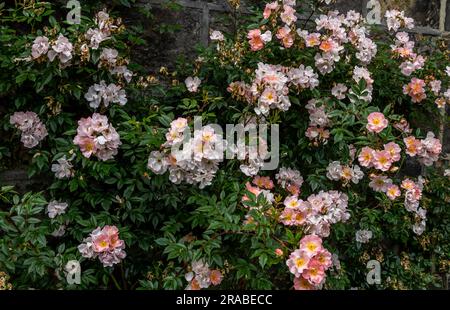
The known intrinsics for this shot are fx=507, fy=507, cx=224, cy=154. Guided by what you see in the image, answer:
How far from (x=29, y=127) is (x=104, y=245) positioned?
2.06 feet

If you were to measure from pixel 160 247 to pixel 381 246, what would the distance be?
1.38 m

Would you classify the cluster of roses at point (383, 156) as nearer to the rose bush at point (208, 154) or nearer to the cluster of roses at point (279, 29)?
the rose bush at point (208, 154)

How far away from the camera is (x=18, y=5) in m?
2.23

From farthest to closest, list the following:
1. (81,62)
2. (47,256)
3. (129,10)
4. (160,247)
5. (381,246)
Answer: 1. (381,246)
2. (129,10)
3. (160,247)
4. (81,62)
5. (47,256)

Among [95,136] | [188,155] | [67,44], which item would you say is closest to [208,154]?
[188,155]

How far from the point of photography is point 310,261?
1.73m

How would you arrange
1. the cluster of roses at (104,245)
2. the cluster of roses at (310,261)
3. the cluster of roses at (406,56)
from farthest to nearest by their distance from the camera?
the cluster of roses at (406,56) → the cluster of roses at (104,245) → the cluster of roses at (310,261)

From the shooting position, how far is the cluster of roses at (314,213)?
6.30ft

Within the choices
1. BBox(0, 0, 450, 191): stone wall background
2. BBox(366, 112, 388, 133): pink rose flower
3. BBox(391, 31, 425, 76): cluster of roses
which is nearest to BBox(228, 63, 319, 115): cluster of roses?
BBox(366, 112, 388, 133): pink rose flower

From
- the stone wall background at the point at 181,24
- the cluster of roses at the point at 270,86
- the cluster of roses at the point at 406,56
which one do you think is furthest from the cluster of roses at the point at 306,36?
the cluster of roses at the point at 406,56

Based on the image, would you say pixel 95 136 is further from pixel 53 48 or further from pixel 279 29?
pixel 279 29

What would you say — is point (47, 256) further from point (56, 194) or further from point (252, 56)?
point (252, 56)

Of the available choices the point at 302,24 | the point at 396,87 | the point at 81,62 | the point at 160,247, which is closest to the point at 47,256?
the point at 160,247

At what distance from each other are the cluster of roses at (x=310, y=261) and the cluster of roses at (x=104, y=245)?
68cm
